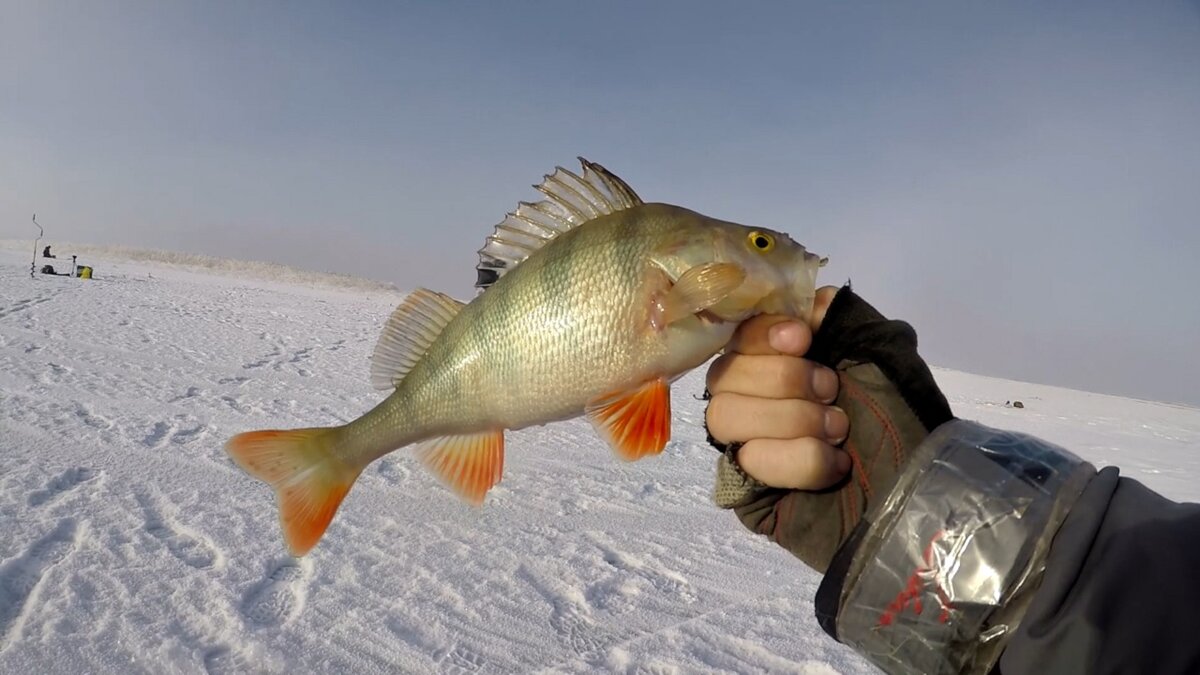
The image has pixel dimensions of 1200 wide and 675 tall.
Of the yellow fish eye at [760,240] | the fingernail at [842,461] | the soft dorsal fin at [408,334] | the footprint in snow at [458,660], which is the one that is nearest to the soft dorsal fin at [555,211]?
the soft dorsal fin at [408,334]

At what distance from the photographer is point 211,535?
3.24 metres

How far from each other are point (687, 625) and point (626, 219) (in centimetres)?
192

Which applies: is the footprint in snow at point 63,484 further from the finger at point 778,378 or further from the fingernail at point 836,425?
the fingernail at point 836,425

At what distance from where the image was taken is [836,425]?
1681 millimetres

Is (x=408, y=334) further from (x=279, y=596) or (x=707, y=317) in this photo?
(x=279, y=596)

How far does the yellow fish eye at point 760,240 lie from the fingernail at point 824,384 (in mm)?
339

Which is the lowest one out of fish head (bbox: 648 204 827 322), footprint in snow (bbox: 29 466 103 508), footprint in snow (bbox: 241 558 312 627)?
footprint in snow (bbox: 29 466 103 508)

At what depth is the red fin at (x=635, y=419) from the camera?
1637 millimetres

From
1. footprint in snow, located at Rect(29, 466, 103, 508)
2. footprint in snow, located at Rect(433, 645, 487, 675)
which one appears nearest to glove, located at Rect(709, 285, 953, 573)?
footprint in snow, located at Rect(433, 645, 487, 675)

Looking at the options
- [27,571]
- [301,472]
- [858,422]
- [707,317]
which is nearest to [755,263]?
[707,317]

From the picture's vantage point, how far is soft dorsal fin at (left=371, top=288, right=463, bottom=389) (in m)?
1.97

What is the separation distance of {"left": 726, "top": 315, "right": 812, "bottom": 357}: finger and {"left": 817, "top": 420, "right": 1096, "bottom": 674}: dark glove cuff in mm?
360

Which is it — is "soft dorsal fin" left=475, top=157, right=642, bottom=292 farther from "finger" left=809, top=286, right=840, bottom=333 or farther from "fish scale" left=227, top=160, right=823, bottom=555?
"finger" left=809, top=286, right=840, bottom=333

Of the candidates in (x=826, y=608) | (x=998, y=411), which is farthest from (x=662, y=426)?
(x=998, y=411)
